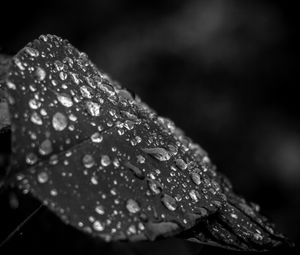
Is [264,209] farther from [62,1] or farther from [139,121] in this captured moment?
[62,1]

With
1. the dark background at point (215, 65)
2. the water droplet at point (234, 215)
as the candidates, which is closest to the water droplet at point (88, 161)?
the water droplet at point (234, 215)

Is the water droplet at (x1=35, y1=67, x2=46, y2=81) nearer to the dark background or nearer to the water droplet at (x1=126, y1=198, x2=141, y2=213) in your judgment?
the water droplet at (x1=126, y1=198, x2=141, y2=213)

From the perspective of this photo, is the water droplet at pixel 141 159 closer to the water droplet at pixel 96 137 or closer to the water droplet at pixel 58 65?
the water droplet at pixel 96 137

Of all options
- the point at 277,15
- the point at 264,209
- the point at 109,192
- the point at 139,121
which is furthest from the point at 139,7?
the point at 109,192

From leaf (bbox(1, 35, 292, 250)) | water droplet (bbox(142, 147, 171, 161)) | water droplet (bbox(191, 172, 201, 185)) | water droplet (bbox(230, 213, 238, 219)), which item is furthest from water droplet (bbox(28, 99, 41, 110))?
water droplet (bbox(230, 213, 238, 219))

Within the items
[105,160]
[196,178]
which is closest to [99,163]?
[105,160]

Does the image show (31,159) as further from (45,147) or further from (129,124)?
(129,124)
